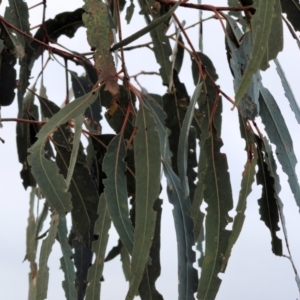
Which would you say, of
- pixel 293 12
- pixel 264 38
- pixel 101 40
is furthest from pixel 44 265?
pixel 293 12

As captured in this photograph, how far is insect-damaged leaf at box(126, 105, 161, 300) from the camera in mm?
792

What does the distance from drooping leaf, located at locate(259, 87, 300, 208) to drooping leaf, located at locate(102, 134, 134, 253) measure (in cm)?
23

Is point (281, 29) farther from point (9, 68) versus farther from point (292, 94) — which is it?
point (9, 68)

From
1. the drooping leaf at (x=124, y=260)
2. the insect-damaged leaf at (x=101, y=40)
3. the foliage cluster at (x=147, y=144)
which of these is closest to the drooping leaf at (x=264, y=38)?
the foliage cluster at (x=147, y=144)

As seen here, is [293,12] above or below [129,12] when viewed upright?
below

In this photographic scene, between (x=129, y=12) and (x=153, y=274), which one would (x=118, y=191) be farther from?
(x=129, y=12)

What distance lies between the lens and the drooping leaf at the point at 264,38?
0.68 meters

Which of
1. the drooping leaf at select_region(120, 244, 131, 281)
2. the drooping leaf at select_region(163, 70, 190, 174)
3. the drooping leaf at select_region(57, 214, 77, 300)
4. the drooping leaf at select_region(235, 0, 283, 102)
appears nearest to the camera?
the drooping leaf at select_region(235, 0, 283, 102)

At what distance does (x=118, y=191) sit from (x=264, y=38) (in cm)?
29

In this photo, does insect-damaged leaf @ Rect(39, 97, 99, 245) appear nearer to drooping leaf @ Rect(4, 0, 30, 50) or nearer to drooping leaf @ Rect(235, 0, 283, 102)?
drooping leaf @ Rect(4, 0, 30, 50)

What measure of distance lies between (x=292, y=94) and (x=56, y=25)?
456 millimetres

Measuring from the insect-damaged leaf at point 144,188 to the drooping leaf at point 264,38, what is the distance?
0.70 feet

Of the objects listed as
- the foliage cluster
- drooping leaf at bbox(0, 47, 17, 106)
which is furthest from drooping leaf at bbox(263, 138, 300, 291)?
drooping leaf at bbox(0, 47, 17, 106)

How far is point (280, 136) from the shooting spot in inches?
38.8
